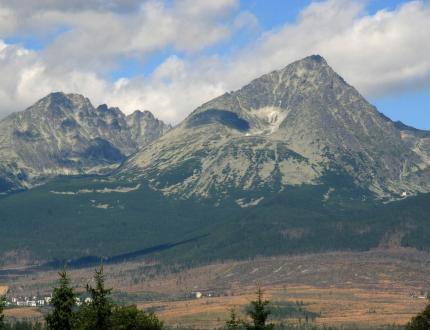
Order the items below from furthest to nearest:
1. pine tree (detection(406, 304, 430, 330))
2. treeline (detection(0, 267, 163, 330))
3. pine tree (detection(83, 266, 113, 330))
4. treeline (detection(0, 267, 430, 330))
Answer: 1. pine tree (detection(406, 304, 430, 330))
2. pine tree (detection(83, 266, 113, 330))
3. treeline (detection(0, 267, 163, 330))
4. treeline (detection(0, 267, 430, 330))

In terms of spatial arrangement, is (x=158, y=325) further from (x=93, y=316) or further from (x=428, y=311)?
(x=428, y=311)

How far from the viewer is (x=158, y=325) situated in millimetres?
123812

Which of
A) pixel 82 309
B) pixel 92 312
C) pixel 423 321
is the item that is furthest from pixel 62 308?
pixel 423 321

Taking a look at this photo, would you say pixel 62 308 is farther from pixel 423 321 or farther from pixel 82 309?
pixel 423 321

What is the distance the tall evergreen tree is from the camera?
307 feet

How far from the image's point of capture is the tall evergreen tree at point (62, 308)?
93625 mm

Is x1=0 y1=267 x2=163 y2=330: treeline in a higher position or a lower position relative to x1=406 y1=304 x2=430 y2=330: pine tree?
higher

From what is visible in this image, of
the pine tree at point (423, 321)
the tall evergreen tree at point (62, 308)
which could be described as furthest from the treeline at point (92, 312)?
the pine tree at point (423, 321)

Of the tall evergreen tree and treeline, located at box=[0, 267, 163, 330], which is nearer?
the tall evergreen tree

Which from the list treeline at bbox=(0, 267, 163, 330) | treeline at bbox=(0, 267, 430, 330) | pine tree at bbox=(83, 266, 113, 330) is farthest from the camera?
pine tree at bbox=(83, 266, 113, 330)

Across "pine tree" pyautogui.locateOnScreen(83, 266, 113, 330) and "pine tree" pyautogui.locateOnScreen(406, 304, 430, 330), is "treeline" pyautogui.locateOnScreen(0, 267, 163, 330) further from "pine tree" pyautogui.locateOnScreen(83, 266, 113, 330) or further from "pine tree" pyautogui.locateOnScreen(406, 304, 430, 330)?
"pine tree" pyautogui.locateOnScreen(406, 304, 430, 330)

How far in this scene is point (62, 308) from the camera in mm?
94375

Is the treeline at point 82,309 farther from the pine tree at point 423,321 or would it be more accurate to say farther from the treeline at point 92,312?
the pine tree at point 423,321

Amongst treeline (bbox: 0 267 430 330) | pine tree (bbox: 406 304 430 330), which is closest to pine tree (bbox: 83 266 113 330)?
treeline (bbox: 0 267 430 330)
